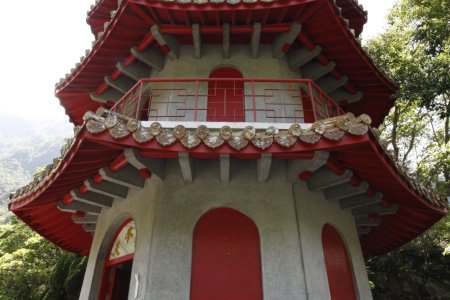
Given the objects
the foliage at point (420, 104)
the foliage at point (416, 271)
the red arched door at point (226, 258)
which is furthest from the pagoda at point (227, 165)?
the foliage at point (416, 271)

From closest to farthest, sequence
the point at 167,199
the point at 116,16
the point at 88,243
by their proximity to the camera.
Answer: the point at 167,199 < the point at 116,16 < the point at 88,243

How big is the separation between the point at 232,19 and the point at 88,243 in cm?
767

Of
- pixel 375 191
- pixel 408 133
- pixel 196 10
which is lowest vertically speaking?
pixel 375 191

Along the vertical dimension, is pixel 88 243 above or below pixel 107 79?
below

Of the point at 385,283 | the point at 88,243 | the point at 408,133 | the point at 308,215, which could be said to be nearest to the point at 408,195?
the point at 308,215

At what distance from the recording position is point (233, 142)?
4.89m

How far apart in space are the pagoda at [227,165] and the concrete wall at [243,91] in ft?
0.10

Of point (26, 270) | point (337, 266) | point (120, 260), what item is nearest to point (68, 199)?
point (120, 260)

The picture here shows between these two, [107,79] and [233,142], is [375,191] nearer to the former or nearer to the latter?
[233,142]

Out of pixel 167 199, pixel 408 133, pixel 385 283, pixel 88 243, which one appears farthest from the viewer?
pixel 408 133

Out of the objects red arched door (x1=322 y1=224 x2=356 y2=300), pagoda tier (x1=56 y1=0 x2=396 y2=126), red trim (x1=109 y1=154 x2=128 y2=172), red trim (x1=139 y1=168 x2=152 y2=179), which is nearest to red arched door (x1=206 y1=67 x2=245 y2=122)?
pagoda tier (x1=56 y1=0 x2=396 y2=126)

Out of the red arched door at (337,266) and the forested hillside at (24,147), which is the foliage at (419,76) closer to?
the red arched door at (337,266)

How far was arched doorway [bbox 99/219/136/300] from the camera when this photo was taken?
708 cm

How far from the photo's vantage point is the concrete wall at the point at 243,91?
7398mm
